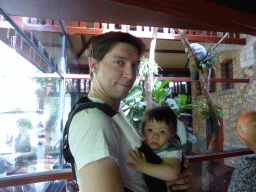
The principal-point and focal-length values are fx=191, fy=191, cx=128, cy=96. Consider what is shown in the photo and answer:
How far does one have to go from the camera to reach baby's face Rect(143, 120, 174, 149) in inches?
41.7

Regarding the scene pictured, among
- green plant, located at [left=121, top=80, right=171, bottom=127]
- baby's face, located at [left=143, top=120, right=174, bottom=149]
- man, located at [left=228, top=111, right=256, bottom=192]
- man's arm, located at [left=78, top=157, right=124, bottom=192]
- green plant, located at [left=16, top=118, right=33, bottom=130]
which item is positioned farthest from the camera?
green plant, located at [left=121, top=80, right=171, bottom=127]

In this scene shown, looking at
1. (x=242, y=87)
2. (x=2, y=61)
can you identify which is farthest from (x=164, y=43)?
(x=2, y=61)

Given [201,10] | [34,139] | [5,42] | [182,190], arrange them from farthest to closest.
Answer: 1. [34,139]
2. [5,42]
3. [182,190]
4. [201,10]

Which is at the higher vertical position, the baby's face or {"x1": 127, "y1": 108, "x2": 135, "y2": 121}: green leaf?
the baby's face

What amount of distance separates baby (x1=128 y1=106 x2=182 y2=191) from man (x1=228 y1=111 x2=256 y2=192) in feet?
3.17

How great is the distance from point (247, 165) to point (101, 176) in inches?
65.3

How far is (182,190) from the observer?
863 mm

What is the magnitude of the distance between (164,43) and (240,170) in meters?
6.93

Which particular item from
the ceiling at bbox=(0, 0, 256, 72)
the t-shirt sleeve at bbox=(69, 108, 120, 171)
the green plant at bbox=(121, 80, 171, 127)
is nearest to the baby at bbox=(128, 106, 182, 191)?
the t-shirt sleeve at bbox=(69, 108, 120, 171)

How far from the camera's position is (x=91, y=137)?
0.50m

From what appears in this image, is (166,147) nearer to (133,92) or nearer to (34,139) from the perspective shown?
(34,139)

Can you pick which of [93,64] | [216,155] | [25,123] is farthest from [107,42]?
[25,123]

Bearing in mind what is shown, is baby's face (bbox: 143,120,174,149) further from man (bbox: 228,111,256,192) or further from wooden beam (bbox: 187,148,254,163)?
man (bbox: 228,111,256,192)

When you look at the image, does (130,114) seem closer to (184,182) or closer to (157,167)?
(184,182)
